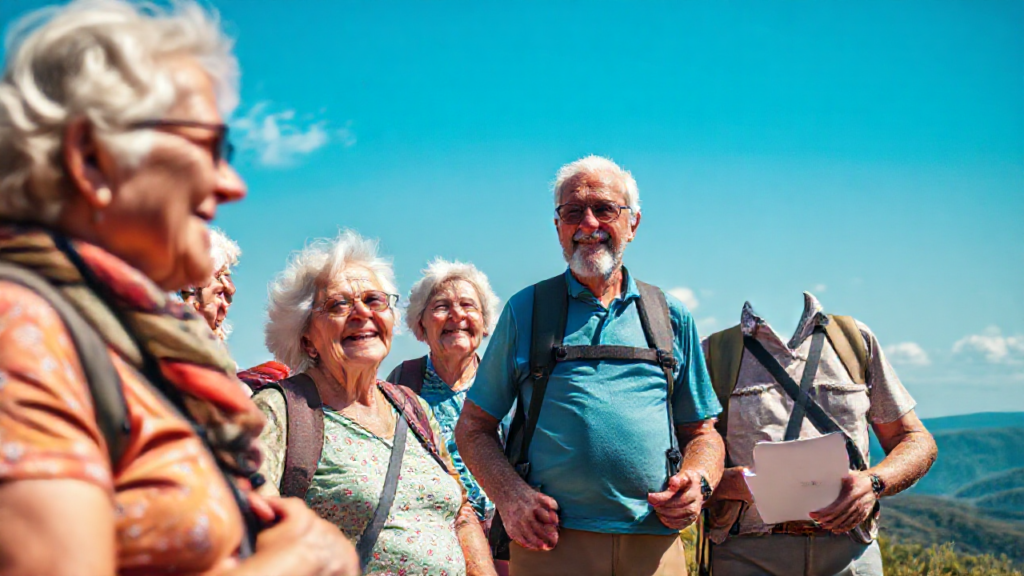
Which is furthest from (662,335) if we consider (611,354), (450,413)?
(450,413)

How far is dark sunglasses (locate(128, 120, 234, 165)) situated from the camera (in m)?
1.45

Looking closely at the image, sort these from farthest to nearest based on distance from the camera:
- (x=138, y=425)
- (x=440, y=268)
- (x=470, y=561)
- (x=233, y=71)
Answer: (x=440, y=268), (x=470, y=561), (x=233, y=71), (x=138, y=425)

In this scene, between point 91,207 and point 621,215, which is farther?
point 621,215

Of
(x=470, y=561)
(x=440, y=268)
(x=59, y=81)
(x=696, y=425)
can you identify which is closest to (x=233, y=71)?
(x=59, y=81)

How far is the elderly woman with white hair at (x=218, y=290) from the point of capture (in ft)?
15.3

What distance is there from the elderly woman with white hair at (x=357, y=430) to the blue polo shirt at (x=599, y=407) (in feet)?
1.33

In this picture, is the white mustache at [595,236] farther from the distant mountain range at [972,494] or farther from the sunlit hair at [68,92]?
the distant mountain range at [972,494]

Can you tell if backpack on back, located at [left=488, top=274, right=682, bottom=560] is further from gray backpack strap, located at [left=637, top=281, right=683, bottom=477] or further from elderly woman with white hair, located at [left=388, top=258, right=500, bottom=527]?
elderly woman with white hair, located at [left=388, top=258, right=500, bottom=527]

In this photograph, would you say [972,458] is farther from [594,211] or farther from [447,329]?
[594,211]

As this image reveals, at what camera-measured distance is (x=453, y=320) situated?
238 inches

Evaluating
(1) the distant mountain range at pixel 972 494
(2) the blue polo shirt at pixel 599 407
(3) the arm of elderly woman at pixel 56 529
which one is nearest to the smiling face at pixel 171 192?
(3) the arm of elderly woman at pixel 56 529

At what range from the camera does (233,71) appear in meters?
1.69

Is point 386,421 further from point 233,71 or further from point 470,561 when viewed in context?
point 233,71

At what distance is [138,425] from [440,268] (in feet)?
16.3
